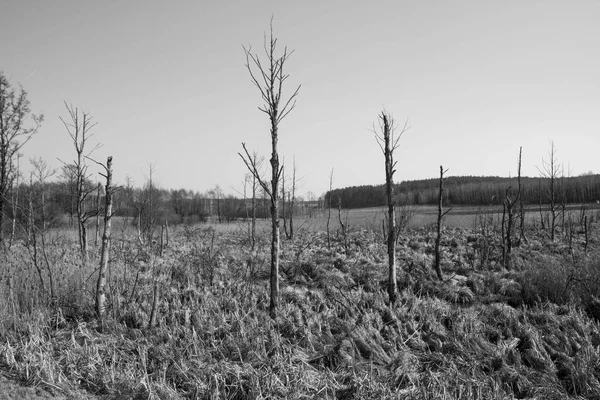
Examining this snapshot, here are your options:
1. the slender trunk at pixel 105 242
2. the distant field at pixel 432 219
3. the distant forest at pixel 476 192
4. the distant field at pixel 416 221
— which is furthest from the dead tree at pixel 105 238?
the distant forest at pixel 476 192

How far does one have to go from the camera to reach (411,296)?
7.63 metres

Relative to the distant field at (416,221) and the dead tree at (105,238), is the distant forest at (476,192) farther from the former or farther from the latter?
the dead tree at (105,238)

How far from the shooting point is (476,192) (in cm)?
6341

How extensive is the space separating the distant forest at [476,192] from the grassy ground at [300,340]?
2265 cm

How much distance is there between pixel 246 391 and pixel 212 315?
223 centimetres

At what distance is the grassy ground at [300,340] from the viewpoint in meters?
4.34

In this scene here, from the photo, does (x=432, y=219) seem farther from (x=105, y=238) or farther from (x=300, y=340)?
(x=105, y=238)

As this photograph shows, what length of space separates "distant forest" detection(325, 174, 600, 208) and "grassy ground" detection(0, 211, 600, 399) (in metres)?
22.7

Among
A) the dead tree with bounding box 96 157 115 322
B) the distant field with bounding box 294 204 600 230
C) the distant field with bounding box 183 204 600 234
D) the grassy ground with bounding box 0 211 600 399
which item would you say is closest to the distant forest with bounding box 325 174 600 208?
the distant field with bounding box 294 204 600 230

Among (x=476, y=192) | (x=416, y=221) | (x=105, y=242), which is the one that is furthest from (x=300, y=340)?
(x=476, y=192)

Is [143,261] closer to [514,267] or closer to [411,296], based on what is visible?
[411,296]

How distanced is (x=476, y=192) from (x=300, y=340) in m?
66.2

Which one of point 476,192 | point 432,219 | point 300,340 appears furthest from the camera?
point 476,192

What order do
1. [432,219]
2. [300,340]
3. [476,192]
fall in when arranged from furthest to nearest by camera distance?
[476,192], [432,219], [300,340]
